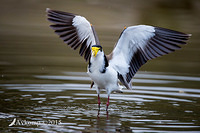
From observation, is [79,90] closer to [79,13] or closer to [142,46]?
[142,46]

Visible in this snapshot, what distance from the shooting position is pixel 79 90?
38.7 ft

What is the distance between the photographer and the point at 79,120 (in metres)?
8.81

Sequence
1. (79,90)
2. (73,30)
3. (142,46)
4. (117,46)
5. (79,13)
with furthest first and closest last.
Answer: (79,13)
(79,90)
(73,30)
(142,46)
(117,46)

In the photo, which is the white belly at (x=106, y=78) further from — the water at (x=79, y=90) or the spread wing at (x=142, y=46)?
the water at (x=79, y=90)

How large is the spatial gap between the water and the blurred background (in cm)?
3

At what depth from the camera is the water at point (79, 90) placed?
340 inches

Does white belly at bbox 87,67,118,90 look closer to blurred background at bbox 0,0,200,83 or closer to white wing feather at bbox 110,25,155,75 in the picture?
white wing feather at bbox 110,25,155,75

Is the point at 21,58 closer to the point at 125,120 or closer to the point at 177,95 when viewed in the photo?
the point at 177,95

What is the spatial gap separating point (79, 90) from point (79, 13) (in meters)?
13.4

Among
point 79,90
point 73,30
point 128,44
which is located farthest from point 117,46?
point 79,90

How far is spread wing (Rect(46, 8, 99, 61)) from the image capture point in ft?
34.3

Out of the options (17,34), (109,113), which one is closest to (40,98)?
(109,113)

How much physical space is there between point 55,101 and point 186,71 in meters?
5.31

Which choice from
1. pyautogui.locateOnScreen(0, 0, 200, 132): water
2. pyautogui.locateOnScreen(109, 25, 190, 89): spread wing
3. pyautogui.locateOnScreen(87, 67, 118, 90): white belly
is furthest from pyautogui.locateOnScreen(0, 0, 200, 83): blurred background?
pyautogui.locateOnScreen(109, 25, 190, 89): spread wing
